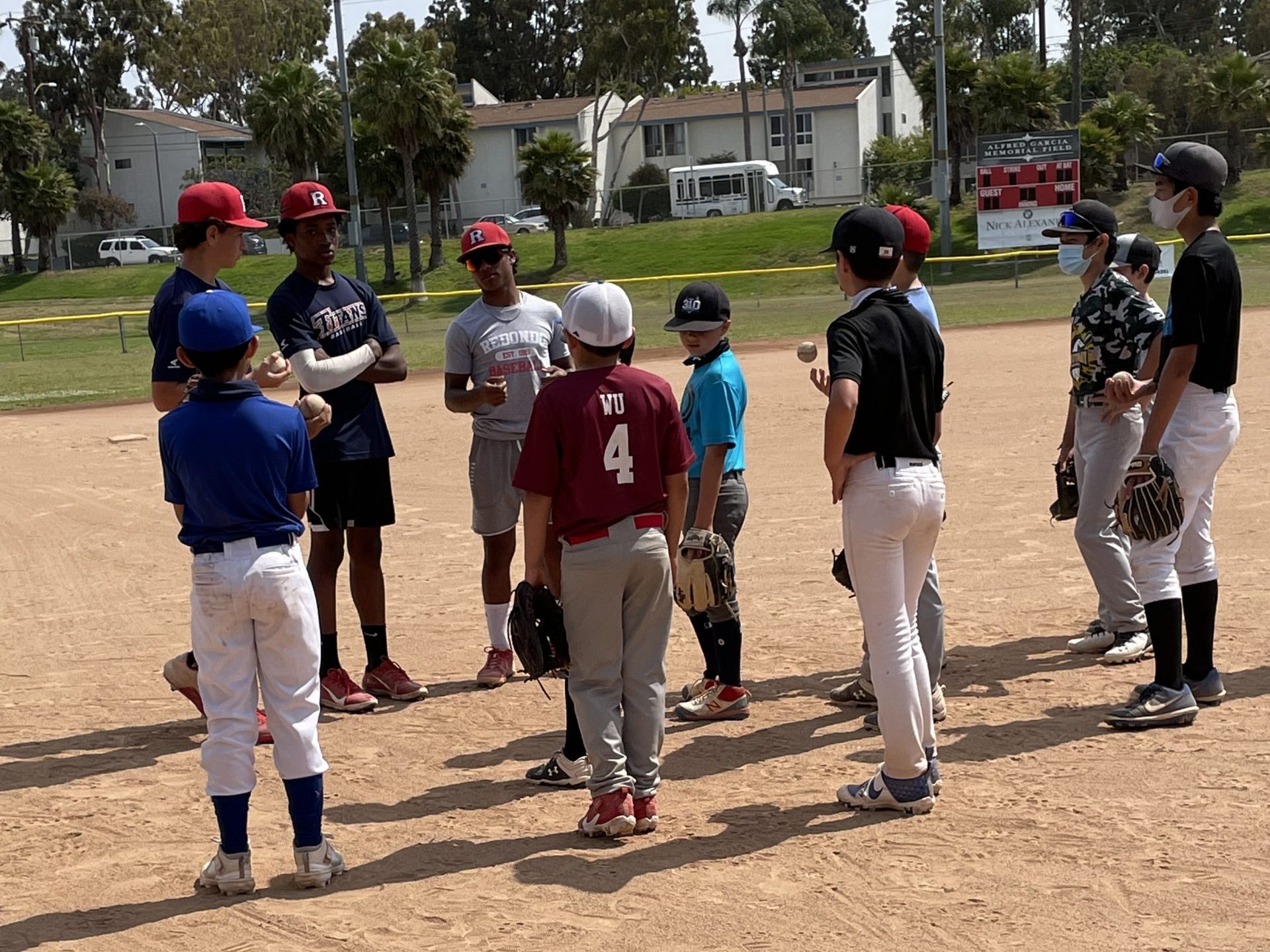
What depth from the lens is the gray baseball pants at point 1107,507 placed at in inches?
265

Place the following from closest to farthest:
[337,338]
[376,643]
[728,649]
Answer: [728,649] → [337,338] → [376,643]

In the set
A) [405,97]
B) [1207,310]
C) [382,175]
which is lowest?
[1207,310]

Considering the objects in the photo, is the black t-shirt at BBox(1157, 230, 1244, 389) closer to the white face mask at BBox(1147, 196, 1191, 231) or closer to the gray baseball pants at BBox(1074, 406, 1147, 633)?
the white face mask at BBox(1147, 196, 1191, 231)

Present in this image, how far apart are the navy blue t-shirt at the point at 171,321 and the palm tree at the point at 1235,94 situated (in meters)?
52.6

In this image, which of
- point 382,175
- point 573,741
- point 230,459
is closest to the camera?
point 230,459

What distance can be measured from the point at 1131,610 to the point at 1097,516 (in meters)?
0.56

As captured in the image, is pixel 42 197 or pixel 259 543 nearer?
pixel 259 543

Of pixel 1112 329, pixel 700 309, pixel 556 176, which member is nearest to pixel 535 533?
pixel 700 309

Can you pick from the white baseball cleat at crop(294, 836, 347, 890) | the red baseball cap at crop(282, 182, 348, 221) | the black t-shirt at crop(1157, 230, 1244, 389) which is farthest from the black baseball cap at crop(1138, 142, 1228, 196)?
the white baseball cleat at crop(294, 836, 347, 890)

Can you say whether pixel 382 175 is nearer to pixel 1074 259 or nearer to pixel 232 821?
pixel 1074 259

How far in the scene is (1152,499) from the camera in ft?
18.5

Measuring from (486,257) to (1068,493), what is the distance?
129 inches

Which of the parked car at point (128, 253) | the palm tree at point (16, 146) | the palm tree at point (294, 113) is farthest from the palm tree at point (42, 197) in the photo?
the palm tree at point (294, 113)

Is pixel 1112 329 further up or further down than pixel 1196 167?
further down
